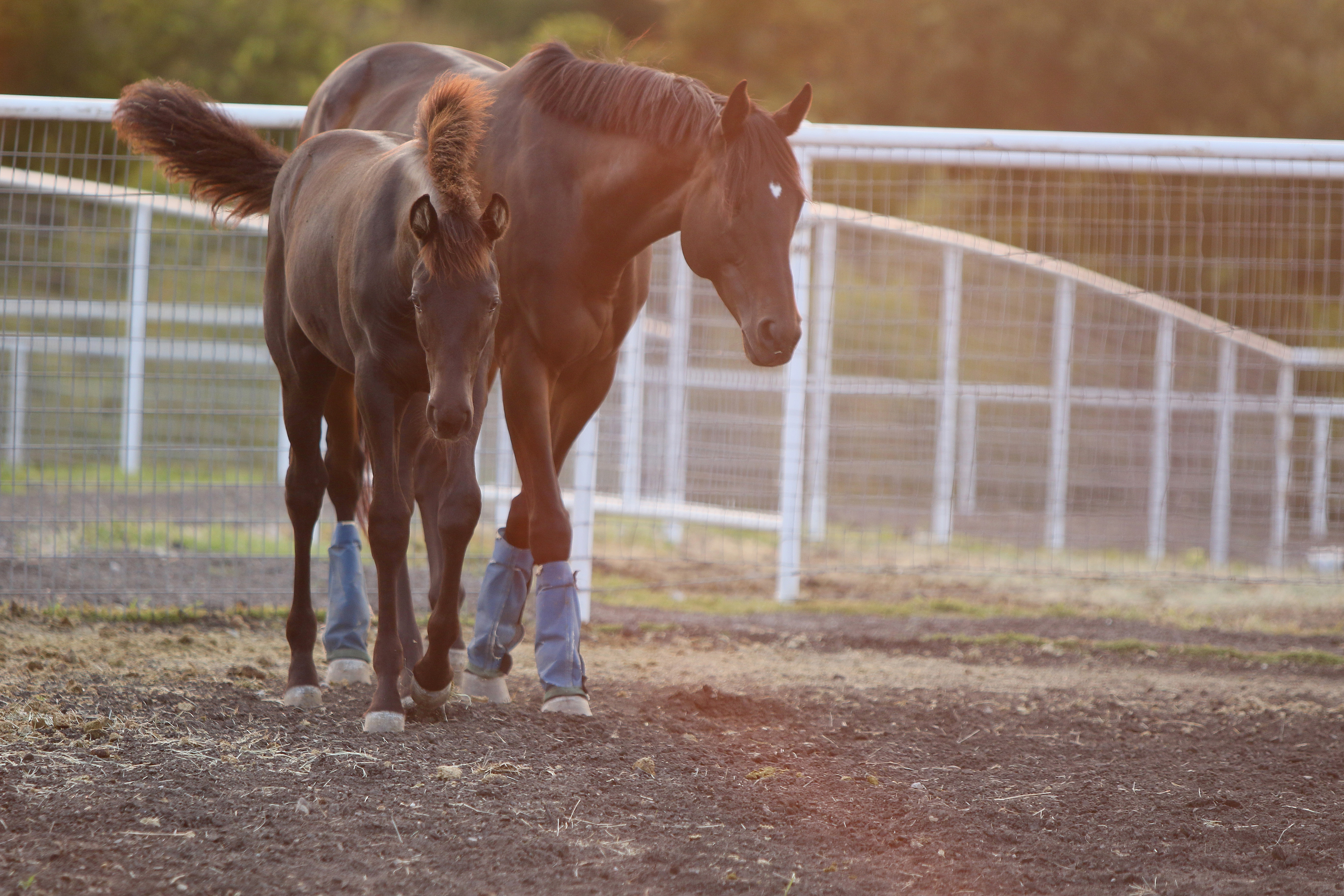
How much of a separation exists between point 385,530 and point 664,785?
107 centimetres

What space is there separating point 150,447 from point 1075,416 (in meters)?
7.97

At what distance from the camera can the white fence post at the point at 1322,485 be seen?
21.9ft

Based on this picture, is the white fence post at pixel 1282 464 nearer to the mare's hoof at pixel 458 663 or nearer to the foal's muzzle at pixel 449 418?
the mare's hoof at pixel 458 663

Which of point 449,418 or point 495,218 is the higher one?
point 495,218

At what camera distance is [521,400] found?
138 inches

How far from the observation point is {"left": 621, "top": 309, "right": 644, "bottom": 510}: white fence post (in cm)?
602

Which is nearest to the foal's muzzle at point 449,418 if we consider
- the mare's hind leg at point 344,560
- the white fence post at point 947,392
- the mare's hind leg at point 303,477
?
the mare's hind leg at point 303,477

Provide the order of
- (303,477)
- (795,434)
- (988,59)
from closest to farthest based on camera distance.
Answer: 1. (303,477)
2. (795,434)
3. (988,59)

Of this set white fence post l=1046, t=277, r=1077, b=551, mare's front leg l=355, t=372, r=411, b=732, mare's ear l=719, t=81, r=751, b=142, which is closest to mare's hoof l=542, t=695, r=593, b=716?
mare's front leg l=355, t=372, r=411, b=732

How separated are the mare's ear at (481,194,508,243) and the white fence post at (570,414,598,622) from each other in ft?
8.71

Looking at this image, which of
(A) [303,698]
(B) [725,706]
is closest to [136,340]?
(A) [303,698]

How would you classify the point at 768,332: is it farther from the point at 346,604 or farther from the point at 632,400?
the point at 632,400

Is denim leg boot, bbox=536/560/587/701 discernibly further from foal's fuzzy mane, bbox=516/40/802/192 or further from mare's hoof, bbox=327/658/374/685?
foal's fuzzy mane, bbox=516/40/802/192

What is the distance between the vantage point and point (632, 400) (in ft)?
19.7
